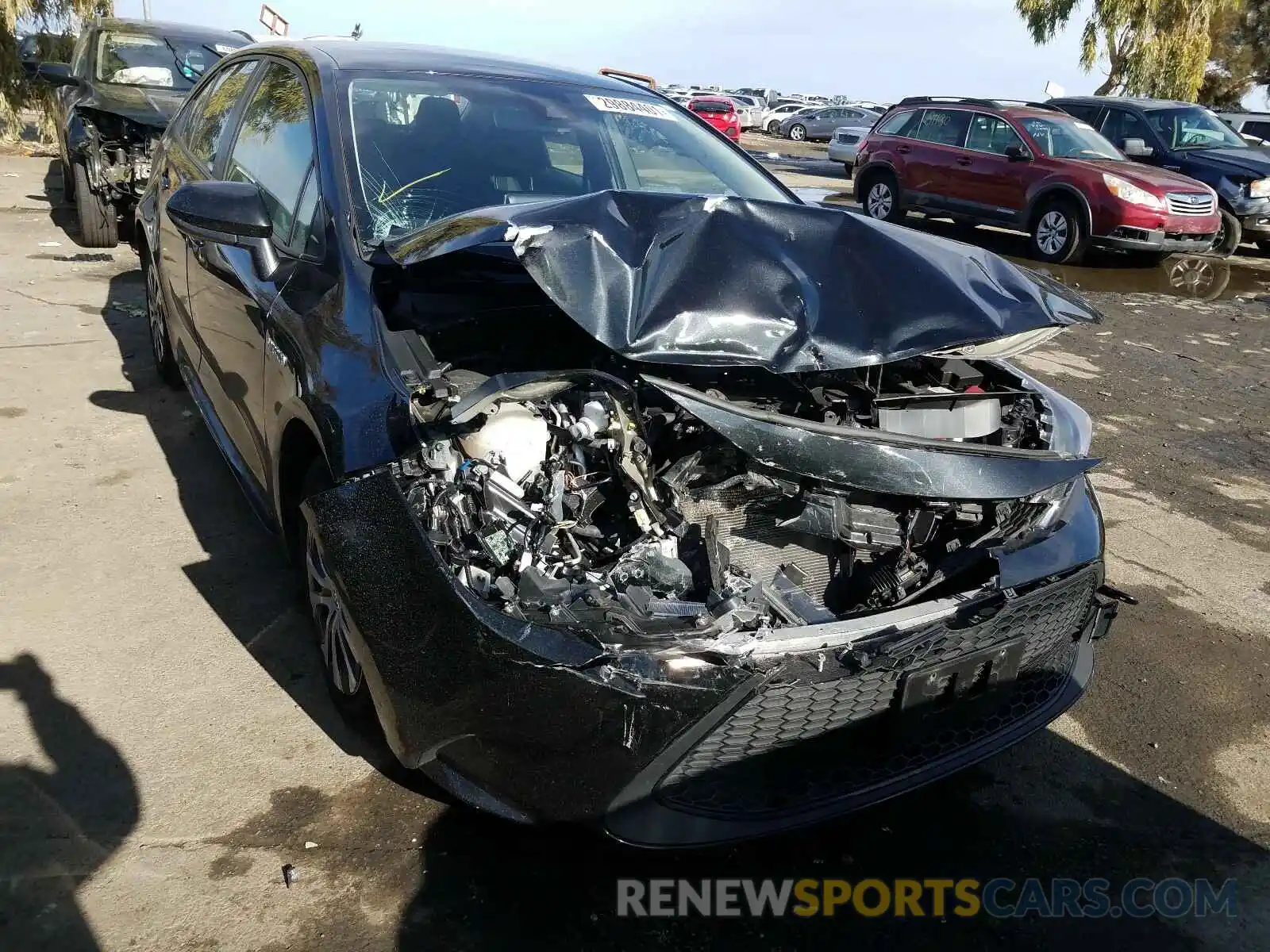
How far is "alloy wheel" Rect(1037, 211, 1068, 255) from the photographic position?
11000mm

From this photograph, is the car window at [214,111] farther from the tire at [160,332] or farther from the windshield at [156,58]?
the windshield at [156,58]

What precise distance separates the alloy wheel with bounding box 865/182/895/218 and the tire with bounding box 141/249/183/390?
981 cm

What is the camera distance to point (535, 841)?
243 centimetres

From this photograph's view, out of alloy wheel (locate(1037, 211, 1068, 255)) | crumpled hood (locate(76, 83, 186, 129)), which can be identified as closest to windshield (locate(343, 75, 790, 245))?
crumpled hood (locate(76, 83, 186, 129))

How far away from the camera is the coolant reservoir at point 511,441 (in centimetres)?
231

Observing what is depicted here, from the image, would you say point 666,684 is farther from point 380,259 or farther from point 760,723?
A: point 380,259

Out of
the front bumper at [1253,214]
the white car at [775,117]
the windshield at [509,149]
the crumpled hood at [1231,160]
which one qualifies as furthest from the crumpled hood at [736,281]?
the white car at [775,117]

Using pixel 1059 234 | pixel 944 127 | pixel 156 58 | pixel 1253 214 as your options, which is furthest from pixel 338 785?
pixel 1253 214

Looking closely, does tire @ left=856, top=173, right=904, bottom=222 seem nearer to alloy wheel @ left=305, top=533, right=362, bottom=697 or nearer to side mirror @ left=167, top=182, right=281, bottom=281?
side mirror @ left=167, top=182, right=281, bottom=281

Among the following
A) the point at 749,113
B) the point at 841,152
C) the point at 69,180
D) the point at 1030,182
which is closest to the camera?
the point at 69,180

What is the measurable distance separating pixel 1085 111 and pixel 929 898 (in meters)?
13.6

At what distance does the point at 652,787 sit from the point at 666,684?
10.2 inches

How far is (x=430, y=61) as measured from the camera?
3607 millimetres

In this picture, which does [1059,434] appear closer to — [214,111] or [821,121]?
[214,111]
